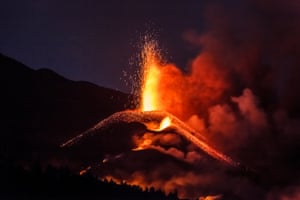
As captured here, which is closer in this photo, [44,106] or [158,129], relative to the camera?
[158,129]

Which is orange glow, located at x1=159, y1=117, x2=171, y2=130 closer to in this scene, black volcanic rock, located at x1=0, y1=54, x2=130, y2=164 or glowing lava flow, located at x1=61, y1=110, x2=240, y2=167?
glowing lava flow, located at x1=61, y1=110, x2=240, y2=167

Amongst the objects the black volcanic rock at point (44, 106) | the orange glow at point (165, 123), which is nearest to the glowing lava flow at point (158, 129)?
the orange glow at point (165, 123)

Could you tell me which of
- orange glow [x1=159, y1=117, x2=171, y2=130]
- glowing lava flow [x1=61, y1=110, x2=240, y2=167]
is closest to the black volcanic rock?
glowing lava flow [x1=61, y1=110, x2=240, y2=167]

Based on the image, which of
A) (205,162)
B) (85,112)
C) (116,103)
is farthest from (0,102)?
(205,162)

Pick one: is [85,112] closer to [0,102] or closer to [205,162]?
[0,102]

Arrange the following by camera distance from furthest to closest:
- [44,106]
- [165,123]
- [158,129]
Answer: [44,106], [165,123], [158,129]

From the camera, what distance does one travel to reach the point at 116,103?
12912 centimetres

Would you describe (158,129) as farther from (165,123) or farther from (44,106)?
(44,106)

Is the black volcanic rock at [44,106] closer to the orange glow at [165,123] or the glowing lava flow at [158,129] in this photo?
the glowing lava flow at [158,129]

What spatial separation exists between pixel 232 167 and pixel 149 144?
11550 millimetres

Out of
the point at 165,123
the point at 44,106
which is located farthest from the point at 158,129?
the point at 44,106

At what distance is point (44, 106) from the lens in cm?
11919

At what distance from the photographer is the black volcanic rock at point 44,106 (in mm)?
100875

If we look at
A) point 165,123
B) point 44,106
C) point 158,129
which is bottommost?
point 158,129
